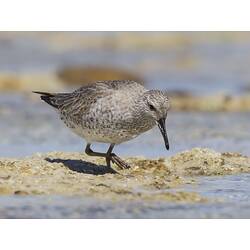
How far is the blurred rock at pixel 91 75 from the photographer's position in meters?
22.0

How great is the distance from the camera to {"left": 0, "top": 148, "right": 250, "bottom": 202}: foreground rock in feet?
30.1

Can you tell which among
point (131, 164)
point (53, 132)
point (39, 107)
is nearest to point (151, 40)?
point (39, 107)

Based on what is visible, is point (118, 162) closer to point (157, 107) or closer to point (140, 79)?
point (157, 107)

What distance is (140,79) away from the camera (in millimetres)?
22438

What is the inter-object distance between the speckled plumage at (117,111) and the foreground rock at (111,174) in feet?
1.78

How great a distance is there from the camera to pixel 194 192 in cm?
934

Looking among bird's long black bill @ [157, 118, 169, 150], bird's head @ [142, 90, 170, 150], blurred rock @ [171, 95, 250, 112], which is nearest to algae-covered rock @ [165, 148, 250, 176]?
bird's long black bill @ [157, 118, 169, 150]

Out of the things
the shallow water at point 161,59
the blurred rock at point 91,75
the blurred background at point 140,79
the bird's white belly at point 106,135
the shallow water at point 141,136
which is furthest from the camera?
the shallow water at point 161,59

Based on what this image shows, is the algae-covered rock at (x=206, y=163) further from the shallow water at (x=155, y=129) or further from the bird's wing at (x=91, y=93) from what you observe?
the bird's wing at (x=91, y=93)

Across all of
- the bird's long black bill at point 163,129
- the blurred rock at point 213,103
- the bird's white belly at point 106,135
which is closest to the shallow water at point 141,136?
the blurred rock at point 213,103

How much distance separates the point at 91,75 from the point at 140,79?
1327 mm

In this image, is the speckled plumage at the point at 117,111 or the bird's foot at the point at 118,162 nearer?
the speckled plumage at the point at 117,111

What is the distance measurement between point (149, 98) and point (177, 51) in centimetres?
1715

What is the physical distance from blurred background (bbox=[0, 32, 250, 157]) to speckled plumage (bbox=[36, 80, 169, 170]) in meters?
2.24
